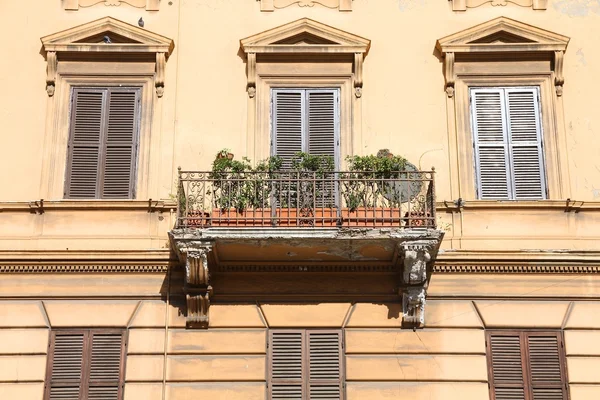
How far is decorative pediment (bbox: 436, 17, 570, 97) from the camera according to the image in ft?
50.8

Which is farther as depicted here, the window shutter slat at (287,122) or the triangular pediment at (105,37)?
the triangular pediment at (105,37)

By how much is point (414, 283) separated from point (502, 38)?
13.9 ft

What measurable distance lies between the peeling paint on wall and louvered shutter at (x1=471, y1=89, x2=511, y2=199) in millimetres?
1721

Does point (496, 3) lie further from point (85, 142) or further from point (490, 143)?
point (85, 142)

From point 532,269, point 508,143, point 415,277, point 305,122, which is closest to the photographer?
point 415,277

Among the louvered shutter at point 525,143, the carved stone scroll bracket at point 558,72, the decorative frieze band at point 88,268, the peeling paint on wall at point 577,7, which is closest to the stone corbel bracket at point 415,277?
the louvered shutter at point 525,143

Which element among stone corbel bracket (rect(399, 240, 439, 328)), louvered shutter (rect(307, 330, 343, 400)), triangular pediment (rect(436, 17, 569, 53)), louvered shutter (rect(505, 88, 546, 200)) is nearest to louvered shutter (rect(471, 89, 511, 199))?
louvered shutter (rect(505, 88, 546, 200))

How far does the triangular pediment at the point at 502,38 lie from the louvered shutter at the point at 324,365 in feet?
15.4

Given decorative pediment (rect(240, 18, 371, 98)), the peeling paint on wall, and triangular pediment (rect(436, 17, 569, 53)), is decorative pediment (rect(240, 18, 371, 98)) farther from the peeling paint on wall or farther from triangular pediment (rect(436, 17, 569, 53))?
the peeling paint on wall

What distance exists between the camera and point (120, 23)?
15.7 metres

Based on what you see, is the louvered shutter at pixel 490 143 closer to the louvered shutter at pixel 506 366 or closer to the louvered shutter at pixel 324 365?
the louvered shutter at pixel 506 366

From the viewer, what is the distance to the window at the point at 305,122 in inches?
600

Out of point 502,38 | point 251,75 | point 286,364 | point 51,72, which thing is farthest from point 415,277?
point 51,72

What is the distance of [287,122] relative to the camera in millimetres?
15414
